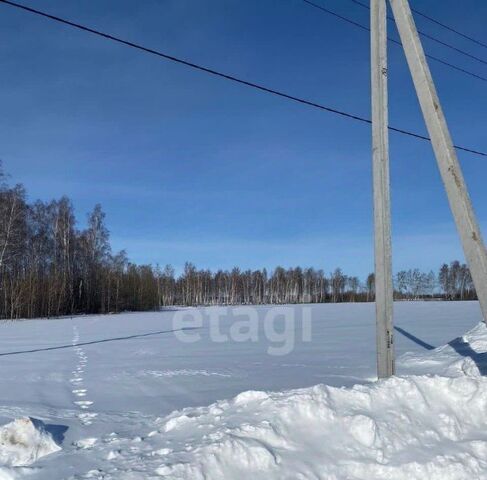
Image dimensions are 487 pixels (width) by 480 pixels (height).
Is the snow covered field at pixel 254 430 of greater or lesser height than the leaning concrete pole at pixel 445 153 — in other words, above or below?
below

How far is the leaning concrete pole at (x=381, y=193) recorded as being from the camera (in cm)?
534

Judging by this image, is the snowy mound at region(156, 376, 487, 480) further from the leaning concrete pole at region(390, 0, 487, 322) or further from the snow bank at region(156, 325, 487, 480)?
the leaning concrete pole at region(390, 0, 487, 322)

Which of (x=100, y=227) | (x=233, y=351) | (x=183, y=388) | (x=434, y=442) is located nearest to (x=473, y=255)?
(x=434, y=442)

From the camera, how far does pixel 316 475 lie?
3.08m

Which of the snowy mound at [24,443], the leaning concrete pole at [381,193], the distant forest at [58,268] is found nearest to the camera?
the snowy mound at [24,443]

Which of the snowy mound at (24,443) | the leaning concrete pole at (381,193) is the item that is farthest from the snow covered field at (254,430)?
the leaning concrete pole at (381,193)

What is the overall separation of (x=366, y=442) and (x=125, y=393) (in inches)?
139

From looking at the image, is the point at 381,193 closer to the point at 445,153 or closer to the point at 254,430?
the point at 445,153

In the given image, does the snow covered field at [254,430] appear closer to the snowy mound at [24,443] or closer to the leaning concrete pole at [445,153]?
the snowy mound at [24,443]

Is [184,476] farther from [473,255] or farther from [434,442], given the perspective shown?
[473,255]

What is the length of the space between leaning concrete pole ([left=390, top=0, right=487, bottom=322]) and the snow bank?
3.04ft

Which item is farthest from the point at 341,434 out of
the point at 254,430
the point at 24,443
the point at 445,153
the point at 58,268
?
the point at 58,268

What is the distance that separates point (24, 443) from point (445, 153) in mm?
4104

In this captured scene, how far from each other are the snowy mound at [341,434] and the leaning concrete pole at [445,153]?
97 centimetres
